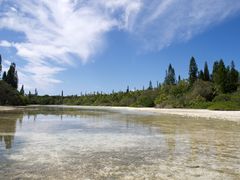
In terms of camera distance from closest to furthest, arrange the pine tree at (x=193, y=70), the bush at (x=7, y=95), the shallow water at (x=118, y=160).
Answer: the shallow water at (x=118, y=160), the bush at (x=7, y=95), the pine tree at (x=193, y=70)

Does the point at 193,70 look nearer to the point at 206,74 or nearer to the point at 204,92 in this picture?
the point at 206,74

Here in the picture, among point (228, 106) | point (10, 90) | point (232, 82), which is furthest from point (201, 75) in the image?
point (10, 90)

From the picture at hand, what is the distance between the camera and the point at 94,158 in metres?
10.3

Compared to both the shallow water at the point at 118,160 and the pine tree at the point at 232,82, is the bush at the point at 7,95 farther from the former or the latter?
the shallow water at the point at 118,160

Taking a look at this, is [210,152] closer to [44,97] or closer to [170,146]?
[170,146]

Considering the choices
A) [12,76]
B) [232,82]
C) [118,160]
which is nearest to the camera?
[118,160]

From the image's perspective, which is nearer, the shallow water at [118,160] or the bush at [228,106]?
the shallow water at [118,160]

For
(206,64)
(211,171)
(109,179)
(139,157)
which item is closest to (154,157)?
(139,157)

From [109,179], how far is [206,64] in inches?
3582

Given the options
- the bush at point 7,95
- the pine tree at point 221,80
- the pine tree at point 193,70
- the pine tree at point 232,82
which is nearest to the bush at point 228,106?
the pine tree at point 221,80

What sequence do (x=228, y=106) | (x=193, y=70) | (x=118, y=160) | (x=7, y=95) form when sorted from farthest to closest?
(x=193, y=70) < (x=7, y=95) < (x=228, y=106) < (x=118, y=160)

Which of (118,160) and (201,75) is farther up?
(201,75)

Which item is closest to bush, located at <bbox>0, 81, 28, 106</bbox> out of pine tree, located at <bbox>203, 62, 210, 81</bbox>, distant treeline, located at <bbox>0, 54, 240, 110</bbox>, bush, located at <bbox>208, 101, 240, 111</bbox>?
distant treeline, located at <bbox>0, 54, 240, 110</bbox>

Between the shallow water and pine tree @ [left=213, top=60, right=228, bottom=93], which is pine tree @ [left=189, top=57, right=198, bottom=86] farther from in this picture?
the shallow water
